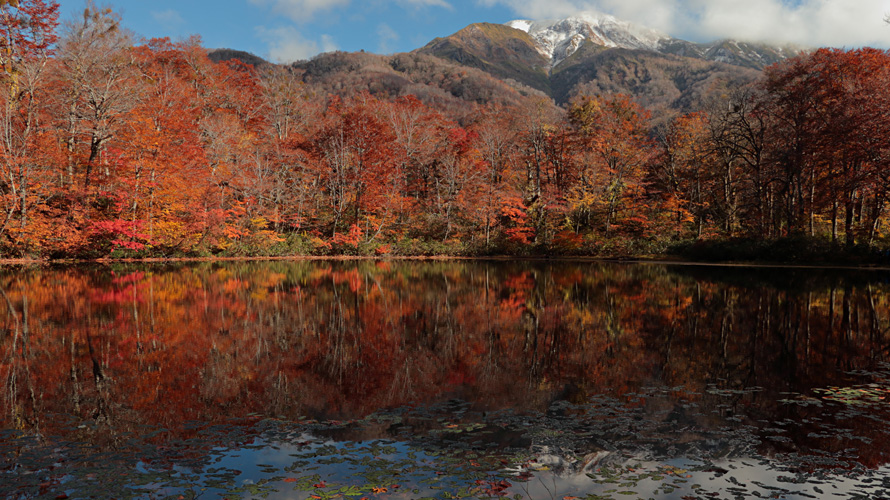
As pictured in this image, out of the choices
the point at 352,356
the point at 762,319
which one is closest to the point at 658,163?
the point at 762,319

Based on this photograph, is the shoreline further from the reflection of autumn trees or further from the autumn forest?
the reflection of autumn trees

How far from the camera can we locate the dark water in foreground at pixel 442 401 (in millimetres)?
4160

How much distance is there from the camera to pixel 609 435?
16.9ft

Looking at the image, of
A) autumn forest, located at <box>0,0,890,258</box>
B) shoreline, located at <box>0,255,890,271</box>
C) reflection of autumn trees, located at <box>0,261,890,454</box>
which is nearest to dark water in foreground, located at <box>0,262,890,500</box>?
reflection of autumn trees, located at <box>0,261,890,454</box>

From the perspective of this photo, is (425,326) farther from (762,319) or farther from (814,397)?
(762,319)

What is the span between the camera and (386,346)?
904 centimetres

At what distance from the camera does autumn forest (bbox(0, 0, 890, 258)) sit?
86.9 feet

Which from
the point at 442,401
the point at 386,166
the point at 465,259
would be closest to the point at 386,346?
the point at 442,401

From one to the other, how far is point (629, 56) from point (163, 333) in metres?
150

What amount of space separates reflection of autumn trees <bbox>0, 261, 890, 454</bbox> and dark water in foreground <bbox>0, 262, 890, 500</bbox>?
2.2 inches

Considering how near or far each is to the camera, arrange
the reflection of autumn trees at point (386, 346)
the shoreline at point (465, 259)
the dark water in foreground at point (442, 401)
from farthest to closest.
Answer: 1. the shoreline at point (465, 259)
2. the reflection of autumn trees at point (386, 346)
3. the dark water in foreground at point (442, 401)

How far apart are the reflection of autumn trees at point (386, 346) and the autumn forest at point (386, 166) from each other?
40.9 feet

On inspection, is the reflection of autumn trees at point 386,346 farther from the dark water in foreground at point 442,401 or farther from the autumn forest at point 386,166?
the autumn forest at point 386,166

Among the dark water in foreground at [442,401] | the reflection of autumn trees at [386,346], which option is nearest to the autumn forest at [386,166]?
the reflection of autumn trees at [386,346]
